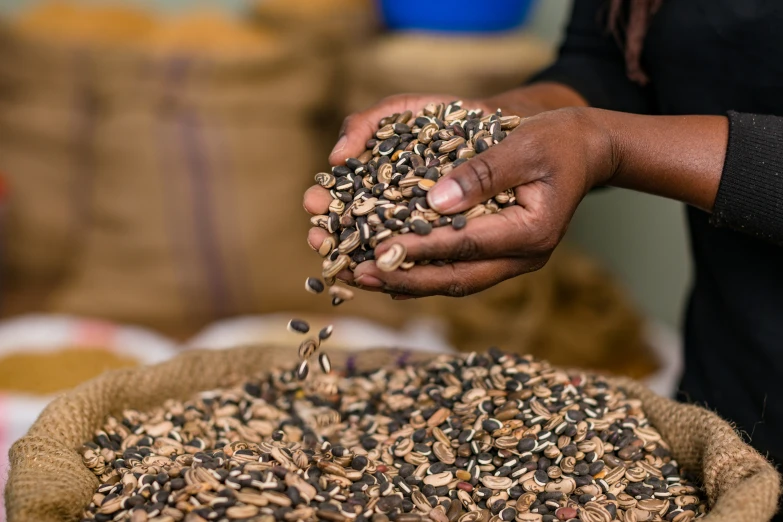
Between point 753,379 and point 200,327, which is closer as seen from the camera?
point 753,379

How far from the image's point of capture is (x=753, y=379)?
143cm

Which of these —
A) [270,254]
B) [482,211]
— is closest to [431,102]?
[482,211]

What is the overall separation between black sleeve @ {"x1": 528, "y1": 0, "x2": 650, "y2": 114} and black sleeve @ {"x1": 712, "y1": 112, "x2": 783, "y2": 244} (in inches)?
16.2

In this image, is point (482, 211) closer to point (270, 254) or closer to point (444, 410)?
point (444, 410)

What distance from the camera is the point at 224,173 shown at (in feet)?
9.26

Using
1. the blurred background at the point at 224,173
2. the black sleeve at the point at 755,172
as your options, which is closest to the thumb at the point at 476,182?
the black sleeve at the point at 755,172

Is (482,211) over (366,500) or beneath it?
over

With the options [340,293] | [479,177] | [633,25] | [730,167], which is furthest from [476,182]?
[633,25]

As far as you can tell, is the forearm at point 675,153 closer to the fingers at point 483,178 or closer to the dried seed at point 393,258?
the fingers at point 483,178

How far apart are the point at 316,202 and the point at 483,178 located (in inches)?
12.2

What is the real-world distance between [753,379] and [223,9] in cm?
261

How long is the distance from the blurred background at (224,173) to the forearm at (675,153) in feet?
4.93

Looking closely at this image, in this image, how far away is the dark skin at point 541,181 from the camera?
3.54ft

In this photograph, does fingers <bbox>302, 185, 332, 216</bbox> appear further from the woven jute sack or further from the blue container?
the blue container
